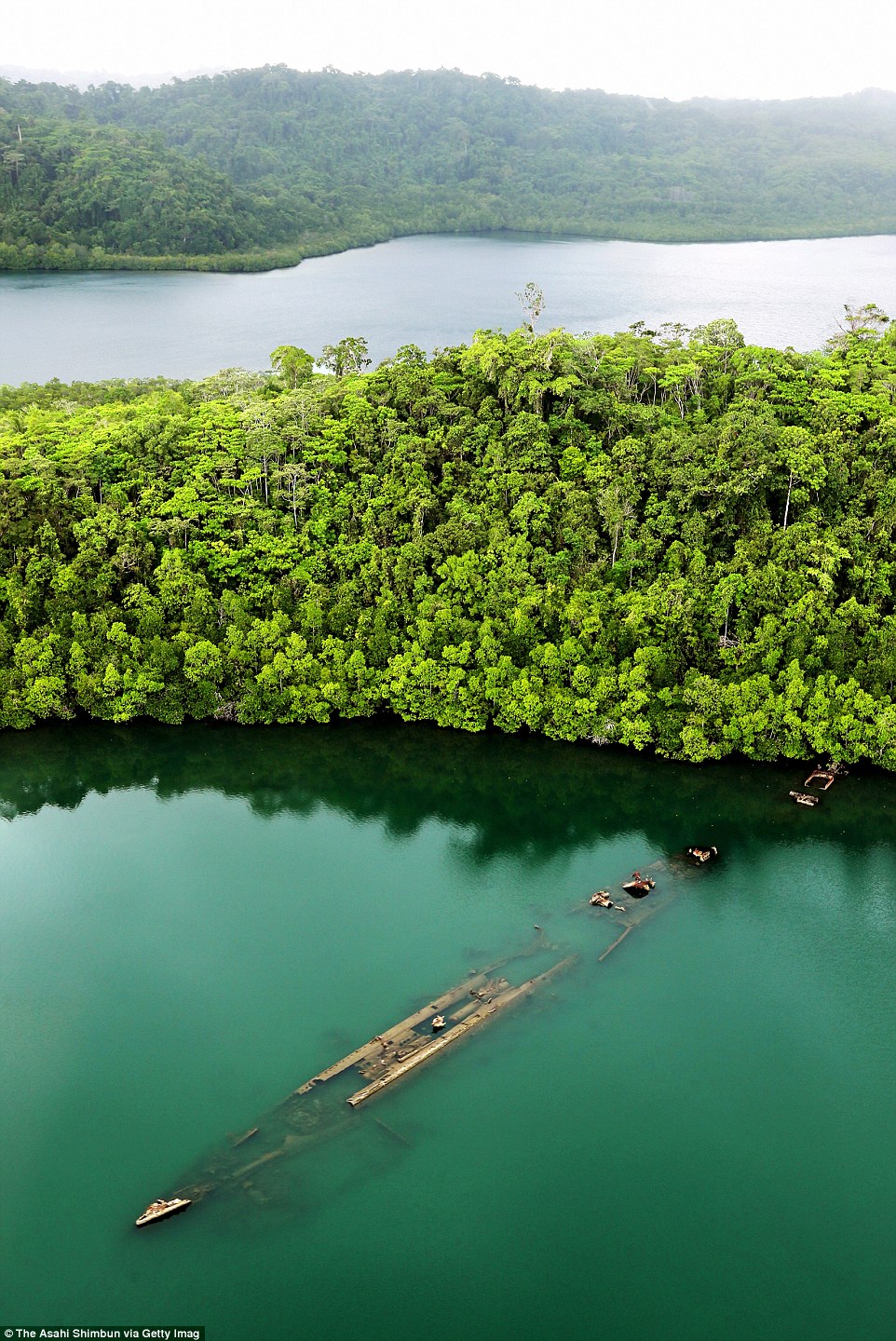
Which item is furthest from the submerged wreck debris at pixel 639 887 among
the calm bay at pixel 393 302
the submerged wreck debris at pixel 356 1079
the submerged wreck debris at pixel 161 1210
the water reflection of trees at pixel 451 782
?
the calm bay at pixel 393 302

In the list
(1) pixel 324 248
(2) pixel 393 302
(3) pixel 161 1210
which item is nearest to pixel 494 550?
(3) pixel 161 1210

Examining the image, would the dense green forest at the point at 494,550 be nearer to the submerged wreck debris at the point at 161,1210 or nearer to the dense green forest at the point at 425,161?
the submerged wreck debris at the point at 161,1210

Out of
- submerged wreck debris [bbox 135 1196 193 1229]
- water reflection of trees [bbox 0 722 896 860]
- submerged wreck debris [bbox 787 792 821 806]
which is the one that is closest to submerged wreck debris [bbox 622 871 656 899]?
water reflection of trees [bbox 0 722 896 860]

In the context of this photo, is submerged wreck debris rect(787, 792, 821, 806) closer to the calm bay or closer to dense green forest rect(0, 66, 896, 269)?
the calm bay

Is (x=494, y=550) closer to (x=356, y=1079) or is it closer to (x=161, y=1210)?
(x=356, y=1079)

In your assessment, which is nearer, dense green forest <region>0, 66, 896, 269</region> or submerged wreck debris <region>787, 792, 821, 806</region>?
submerged wreck debris <region>787, 792, 821, 806</region>

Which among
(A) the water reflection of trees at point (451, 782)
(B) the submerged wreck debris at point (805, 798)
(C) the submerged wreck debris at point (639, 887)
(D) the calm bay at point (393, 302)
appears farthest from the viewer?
(D) the calm bay at point (393, 302)
